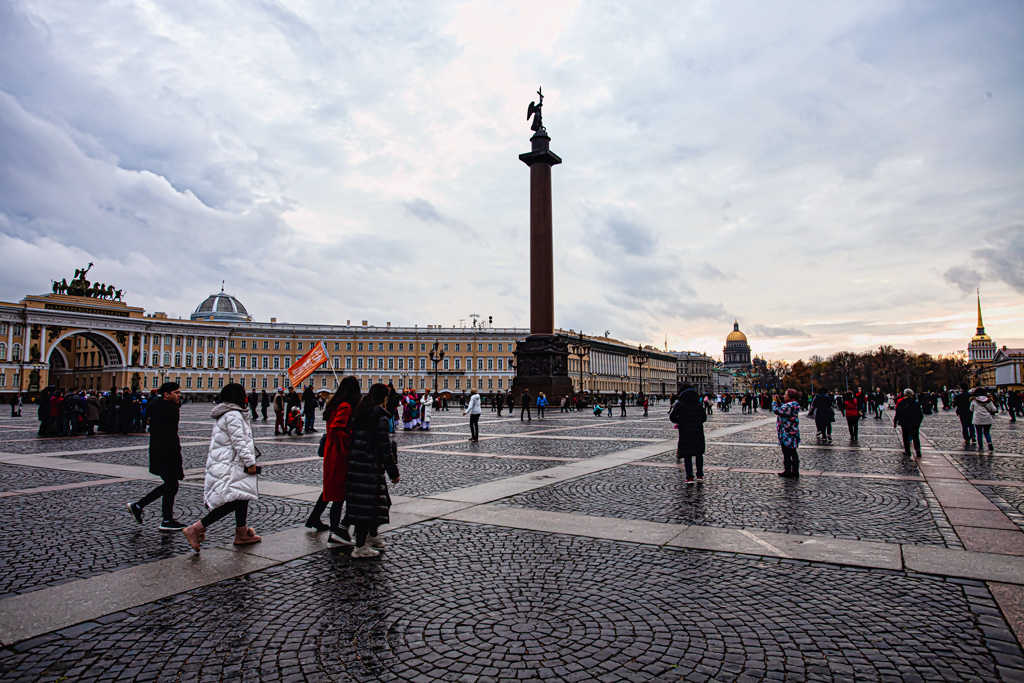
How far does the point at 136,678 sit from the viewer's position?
11.0ft

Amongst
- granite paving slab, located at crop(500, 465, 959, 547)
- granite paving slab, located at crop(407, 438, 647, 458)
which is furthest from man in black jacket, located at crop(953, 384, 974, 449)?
granite paving slab, located at crop(500, 465, 959, 547)

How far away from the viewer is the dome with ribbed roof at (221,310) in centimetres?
11875

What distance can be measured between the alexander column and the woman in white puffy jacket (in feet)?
98.8

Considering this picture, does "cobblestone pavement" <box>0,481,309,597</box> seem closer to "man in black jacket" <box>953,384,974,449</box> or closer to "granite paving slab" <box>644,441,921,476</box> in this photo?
"granite paving slab" <box>644,441,921,476</box>

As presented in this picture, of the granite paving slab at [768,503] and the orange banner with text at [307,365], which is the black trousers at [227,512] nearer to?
the granite paving slab at [768,503]

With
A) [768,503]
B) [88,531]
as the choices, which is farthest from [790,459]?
[88,531]

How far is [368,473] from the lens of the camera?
570cm

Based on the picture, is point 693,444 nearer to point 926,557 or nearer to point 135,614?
point 926,557

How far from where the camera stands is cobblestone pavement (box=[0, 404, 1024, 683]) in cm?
348

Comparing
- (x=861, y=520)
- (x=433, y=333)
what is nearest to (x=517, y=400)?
(x=861, y=520)

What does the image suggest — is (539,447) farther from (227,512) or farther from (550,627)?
(550,627)

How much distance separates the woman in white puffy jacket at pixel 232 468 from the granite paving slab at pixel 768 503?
326cm

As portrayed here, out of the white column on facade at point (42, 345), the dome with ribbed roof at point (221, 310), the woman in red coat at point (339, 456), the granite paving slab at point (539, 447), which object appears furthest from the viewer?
the dome with ribbed roof at point (221, 310)

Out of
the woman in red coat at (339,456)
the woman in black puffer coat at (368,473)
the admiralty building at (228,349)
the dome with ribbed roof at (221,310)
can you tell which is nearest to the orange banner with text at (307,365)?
the woman in red coat at (339,456)
